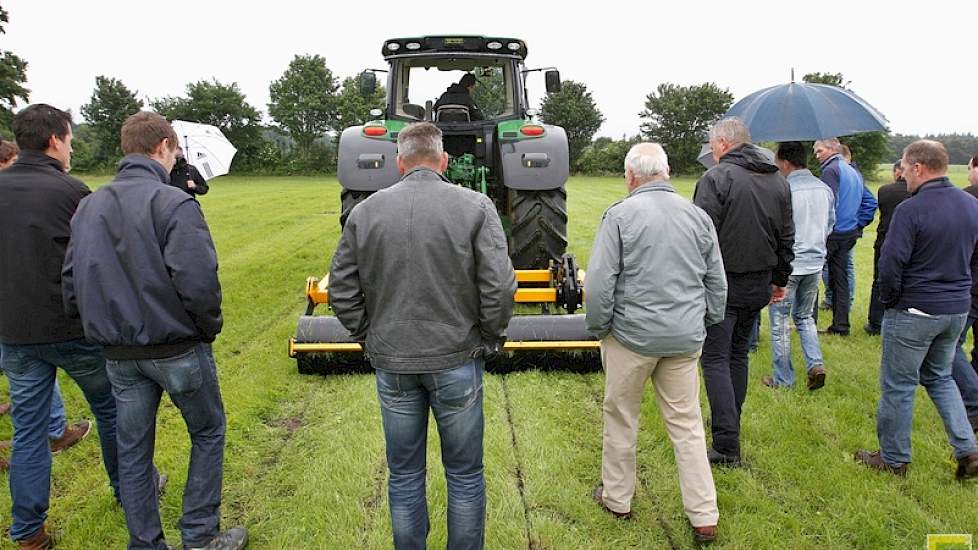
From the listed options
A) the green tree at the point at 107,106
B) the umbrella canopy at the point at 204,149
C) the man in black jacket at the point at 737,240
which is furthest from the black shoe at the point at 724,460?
the green tree at the point at 107,106

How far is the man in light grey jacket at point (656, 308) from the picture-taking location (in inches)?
100

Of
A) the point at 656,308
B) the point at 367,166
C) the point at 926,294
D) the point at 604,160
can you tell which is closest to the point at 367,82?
the point at 367,166

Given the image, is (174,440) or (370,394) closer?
(174,440)

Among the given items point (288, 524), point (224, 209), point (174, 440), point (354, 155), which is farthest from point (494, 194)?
point (224, 209)

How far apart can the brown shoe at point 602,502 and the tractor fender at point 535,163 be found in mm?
2731

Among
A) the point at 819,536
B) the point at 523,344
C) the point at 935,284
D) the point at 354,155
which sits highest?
the point at 354,155

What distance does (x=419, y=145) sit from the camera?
219 cm

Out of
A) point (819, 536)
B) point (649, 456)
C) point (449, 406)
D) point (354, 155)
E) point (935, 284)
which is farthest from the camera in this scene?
point (354, 155)

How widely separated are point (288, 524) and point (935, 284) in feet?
9.95

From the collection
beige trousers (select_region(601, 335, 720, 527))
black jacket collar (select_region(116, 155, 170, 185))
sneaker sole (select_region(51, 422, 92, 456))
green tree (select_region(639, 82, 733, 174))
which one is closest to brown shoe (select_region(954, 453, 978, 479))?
beige trousers (select_region(601, 335, 720, 527))

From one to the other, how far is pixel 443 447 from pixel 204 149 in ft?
21.4

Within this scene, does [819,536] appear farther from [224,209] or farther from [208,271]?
[224,209]

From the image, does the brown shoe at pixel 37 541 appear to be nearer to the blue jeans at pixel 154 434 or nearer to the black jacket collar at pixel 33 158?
the blue jeans at pixel 154 434

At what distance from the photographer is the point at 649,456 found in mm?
3354
